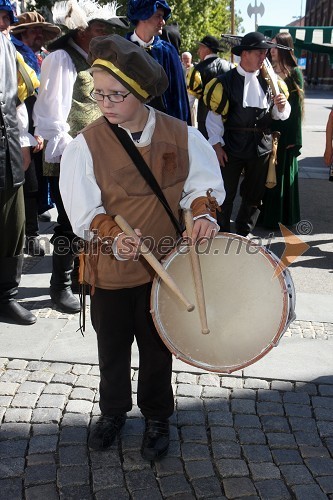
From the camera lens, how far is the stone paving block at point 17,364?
3.45m

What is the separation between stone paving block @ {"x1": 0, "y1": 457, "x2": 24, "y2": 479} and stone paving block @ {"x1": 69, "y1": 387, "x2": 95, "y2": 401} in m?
0.53

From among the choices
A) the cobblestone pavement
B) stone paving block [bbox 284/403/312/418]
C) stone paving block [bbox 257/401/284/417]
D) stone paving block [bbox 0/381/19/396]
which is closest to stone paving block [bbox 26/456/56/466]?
the cobblestone pavement

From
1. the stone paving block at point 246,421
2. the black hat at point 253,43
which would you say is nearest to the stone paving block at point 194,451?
the stone paving block at point 246,421

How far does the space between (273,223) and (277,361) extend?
10.9 feet

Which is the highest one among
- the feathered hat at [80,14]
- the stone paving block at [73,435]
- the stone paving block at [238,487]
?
the feathered hat at [80,14]

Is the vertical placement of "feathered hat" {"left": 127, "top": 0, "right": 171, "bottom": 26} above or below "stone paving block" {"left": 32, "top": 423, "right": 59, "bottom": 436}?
above

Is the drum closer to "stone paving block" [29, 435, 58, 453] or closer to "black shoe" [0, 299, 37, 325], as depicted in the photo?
"stone paving block" [29, 435, 58, 453]

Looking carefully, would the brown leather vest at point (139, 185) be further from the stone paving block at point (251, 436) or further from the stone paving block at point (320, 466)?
the stone paving block at point (320, 466)

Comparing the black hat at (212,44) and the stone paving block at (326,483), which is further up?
the black hat at (212,44)

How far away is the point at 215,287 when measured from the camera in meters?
2.38

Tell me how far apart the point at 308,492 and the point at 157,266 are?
1098mm

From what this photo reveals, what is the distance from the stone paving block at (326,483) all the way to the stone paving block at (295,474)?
0.03 metres

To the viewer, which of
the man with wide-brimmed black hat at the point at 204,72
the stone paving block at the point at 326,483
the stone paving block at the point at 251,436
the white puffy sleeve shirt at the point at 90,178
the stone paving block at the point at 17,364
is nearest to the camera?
the white puffy sleeve shirt at the point at 90,178

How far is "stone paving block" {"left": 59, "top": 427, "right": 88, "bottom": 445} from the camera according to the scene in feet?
9.12
